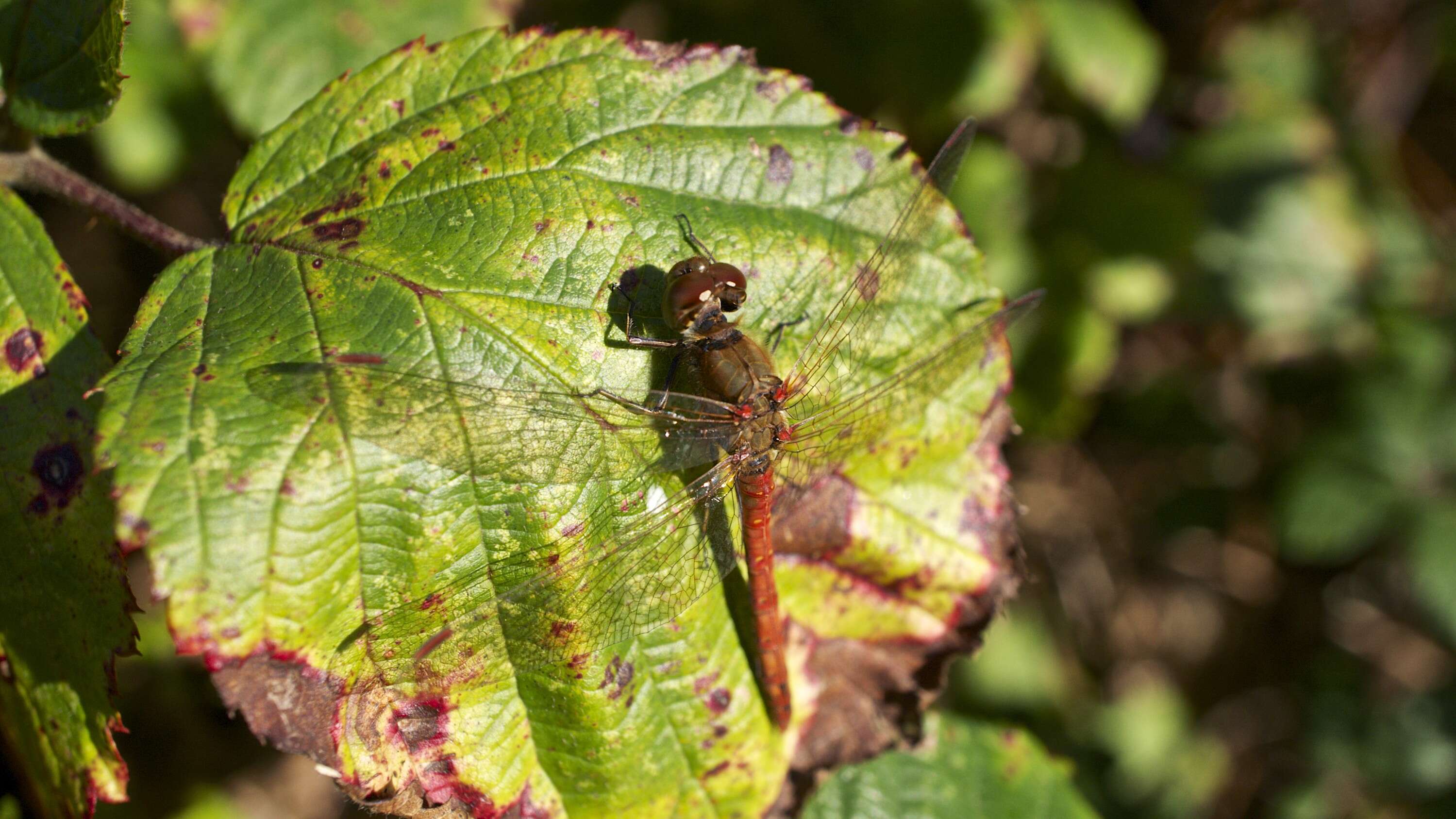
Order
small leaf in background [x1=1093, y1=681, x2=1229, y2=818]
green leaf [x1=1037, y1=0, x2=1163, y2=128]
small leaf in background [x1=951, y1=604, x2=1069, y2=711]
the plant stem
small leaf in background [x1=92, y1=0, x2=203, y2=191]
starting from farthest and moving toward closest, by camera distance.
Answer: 1. small leaf in background [x1=1093, y1=681, x2=1229, y2=818]
2. small leaf in background [x1=951, y1=604, x2=1069, y2=711]
3. green leaf [x1=1037, y1=0, x2=1163, y2=128]
4. small leaf in background [x1=92, y1=0, x2=203, y2=191]
5. the plant stem

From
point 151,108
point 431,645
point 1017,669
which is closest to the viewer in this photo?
point 431,645

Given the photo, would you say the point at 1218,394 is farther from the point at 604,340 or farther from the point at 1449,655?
the point at 604,340

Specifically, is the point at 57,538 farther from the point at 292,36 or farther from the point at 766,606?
the point at 292,36

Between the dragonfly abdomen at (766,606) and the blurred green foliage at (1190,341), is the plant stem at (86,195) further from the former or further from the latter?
the blurred green foliage at (1190,341)

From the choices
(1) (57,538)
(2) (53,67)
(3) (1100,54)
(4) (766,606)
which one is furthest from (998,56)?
(1) (57,538)

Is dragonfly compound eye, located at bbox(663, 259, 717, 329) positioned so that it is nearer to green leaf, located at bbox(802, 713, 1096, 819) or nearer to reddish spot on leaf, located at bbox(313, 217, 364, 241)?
reddish spot on leaf, located at bbox(313, 217, 364, 241)

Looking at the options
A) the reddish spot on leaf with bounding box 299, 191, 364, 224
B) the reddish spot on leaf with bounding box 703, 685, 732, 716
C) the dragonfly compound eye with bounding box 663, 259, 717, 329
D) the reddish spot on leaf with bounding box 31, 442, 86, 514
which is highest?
the reddish spot on leaf with bounding box 299, 191, 364, 224

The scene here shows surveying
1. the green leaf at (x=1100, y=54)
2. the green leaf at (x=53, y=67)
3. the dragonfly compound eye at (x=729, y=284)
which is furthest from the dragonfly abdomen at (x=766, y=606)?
the green leaf at (x=1100, y=54)

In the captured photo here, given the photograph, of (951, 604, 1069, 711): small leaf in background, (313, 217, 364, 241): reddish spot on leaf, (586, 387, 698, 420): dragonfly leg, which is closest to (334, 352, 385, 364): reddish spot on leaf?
(313, 217, 364, 241): reddish spot on leaf
